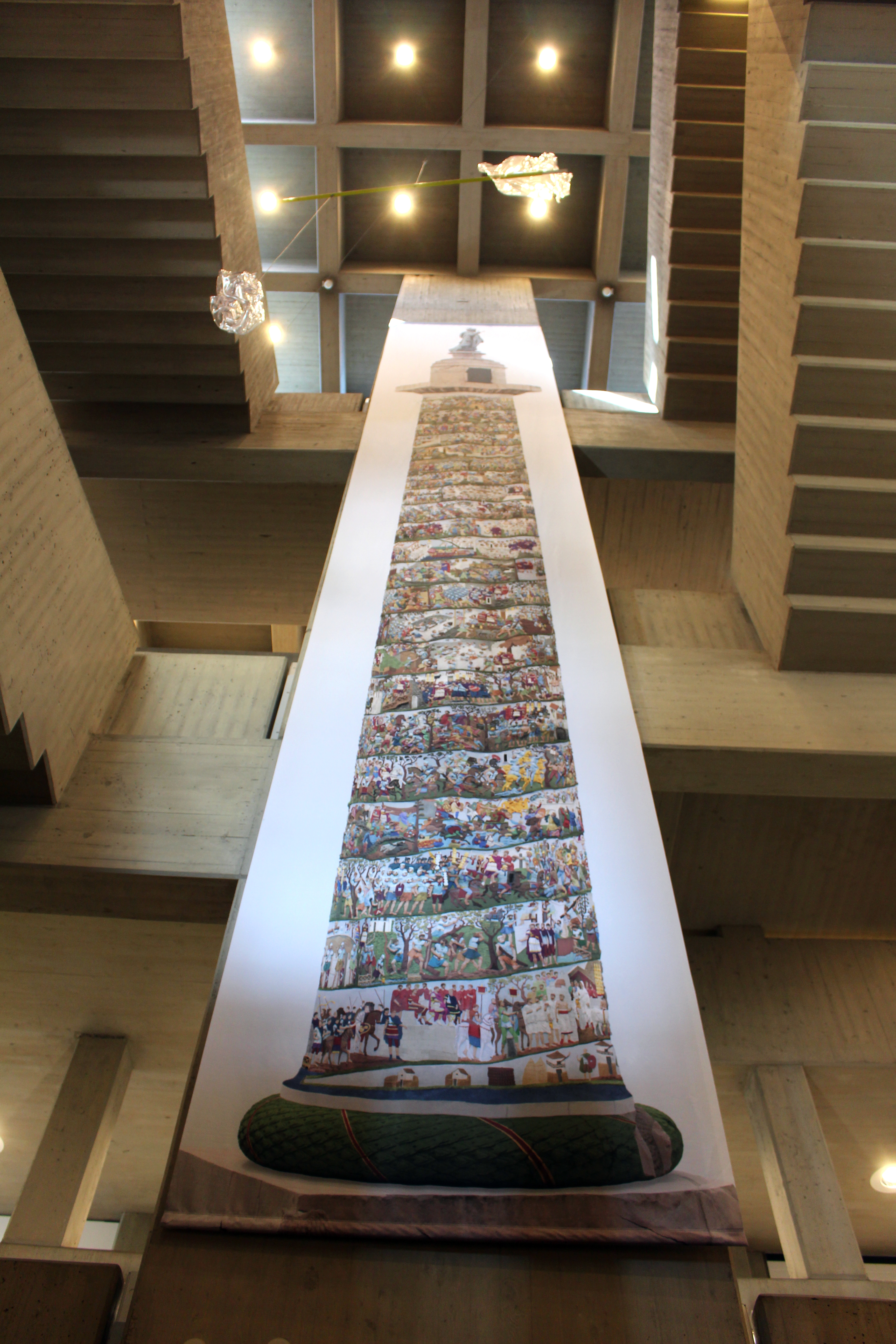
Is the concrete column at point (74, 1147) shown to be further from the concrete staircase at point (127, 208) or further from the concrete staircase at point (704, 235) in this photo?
the concrete staircase at point (704, 235)

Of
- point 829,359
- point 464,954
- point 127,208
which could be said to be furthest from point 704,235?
point 464,954

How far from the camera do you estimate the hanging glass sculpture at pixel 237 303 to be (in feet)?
12.5

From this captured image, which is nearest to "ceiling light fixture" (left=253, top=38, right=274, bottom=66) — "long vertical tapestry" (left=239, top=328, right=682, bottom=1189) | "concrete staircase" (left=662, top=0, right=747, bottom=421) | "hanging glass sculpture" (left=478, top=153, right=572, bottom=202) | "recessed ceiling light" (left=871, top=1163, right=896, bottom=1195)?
"concrete staircase" (left=662, top=0, right=747, bottom=421)

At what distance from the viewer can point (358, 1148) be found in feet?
5.47

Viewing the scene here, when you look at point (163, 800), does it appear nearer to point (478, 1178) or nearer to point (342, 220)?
point (478, 1178)

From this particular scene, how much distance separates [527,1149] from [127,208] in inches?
190

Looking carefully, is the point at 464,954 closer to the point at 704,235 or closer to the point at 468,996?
the point at 468,996

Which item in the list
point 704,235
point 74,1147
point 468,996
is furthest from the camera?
point 704,235

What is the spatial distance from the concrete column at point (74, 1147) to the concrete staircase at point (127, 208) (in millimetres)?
3836

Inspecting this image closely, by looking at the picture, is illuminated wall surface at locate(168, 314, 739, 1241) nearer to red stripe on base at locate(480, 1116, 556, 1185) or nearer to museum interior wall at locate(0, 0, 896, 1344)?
red stripe on base at locate(480, 1116, 556, 1185)

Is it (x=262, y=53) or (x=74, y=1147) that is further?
(x=262, y=53)

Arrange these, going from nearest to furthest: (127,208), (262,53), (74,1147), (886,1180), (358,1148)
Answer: (358,1148)
(74,1147)
(127,208)
(886,1180)
(262,53)

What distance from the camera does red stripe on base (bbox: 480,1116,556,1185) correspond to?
1637 millimetres

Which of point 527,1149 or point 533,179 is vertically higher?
point 533,179
